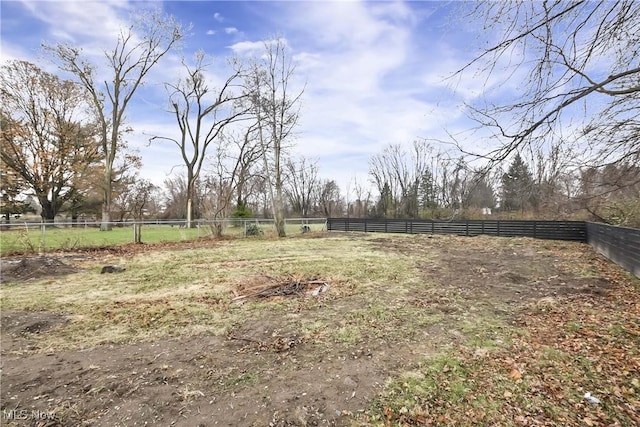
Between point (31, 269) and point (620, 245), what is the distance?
588 inches

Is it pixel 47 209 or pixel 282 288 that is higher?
pixel 47 209

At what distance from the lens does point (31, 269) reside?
7188 millimetres

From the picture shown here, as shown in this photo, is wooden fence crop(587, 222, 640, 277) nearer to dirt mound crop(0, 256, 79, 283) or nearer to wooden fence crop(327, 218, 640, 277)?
wooden fence crop(327, 218, 640, 277)

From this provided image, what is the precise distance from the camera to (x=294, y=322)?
13.9ft

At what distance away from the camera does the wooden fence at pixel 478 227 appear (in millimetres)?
14172

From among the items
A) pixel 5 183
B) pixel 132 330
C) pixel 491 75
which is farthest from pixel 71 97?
pixel 491 75

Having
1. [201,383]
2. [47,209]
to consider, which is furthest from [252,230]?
[47,209]

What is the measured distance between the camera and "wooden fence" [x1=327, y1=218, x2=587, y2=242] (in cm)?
1417

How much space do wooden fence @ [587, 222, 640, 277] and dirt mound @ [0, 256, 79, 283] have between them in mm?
13382

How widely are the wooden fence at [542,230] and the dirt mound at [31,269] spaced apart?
9.03 metres

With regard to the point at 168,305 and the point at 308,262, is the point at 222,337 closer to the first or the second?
the point at 168,305

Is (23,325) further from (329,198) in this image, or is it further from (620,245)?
(329,198)

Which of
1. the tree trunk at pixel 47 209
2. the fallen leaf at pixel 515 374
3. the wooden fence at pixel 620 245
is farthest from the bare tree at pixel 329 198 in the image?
the fallen leaf at pixel 515 374

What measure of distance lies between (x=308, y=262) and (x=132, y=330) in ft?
17.9
